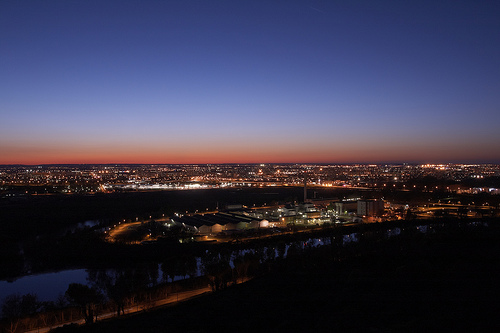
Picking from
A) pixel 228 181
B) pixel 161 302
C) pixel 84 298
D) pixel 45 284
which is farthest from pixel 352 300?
pixel 228 181

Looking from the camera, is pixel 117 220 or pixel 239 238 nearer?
pixel 239 238

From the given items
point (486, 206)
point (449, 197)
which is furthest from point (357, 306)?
point (449, 197)

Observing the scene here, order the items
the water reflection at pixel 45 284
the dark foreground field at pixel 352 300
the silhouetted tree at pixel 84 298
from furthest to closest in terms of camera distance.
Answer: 1. the water reflection at pixel 45 284
2. the silhouetted tree at pixel 84 298
3. the dark foreground field at pixel 352 300

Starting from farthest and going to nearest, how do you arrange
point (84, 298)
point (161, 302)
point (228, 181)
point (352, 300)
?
1. point (228, 181)
2. point (161, 302)
3. point (84, 298)
4. point (352, 300)

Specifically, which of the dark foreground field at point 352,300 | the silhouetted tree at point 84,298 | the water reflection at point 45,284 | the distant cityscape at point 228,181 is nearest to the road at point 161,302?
the silhouetted tree at point 84,298

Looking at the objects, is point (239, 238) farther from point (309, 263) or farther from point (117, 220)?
point (117, 220)

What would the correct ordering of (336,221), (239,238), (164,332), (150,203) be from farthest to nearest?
(150,203) → (336,221) → (239,238) → (164,332)

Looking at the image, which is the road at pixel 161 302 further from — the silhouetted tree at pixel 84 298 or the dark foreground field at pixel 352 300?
the dark foreground field at pixel 352 300

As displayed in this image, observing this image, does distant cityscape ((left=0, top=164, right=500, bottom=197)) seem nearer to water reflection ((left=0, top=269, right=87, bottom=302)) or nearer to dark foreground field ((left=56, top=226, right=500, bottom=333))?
dark foreground field ((left=56, top=226, right=500, bottom=333))

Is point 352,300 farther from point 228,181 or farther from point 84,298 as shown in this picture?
point 228,181
